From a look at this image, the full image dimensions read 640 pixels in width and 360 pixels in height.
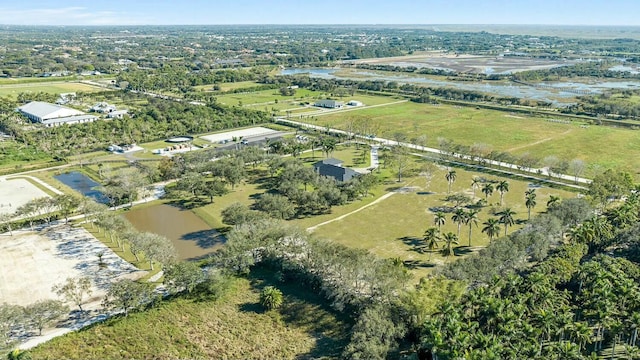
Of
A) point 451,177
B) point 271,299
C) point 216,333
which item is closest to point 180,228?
point 271,299

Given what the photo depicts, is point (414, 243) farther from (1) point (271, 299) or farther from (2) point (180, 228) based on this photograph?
(2) point (180, 228)

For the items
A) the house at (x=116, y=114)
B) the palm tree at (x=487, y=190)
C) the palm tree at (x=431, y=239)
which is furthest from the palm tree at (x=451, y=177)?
the house at (x=116, y=114)

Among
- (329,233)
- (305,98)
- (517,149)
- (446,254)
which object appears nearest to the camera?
(446,254)

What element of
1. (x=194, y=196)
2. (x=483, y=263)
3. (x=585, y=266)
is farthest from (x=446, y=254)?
(x=194, y=196)

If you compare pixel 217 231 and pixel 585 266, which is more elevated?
pixel 585 266

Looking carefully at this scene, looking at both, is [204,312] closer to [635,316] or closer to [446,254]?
[446,254]

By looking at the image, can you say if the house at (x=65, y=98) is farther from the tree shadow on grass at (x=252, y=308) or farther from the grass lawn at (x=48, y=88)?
the tree shadow on grass at (x=252, y=308)

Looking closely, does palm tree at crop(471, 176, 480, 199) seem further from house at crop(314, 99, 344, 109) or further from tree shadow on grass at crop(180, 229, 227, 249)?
house at crop(314, 99, 344, 109)

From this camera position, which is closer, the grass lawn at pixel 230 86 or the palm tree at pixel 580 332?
the palm tree at pixel 580 332
